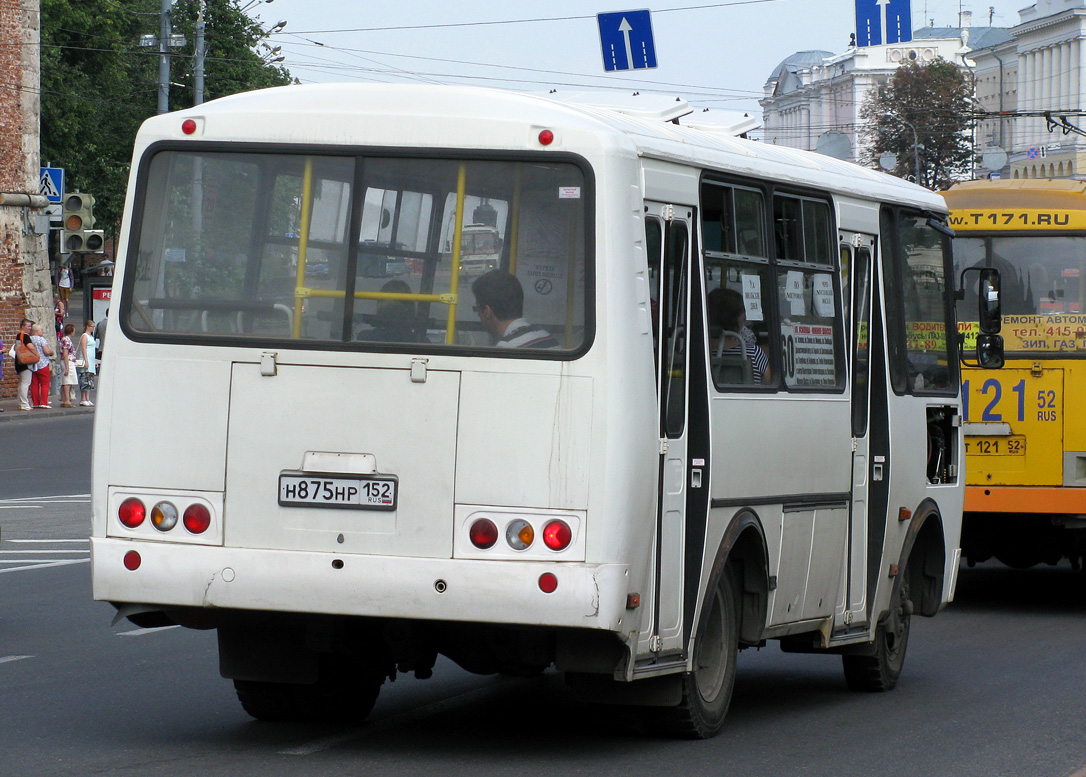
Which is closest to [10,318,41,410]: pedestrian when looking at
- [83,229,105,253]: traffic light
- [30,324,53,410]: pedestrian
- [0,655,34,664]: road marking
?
[30,324,53,410]: pedestrian

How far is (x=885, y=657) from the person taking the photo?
10453mm

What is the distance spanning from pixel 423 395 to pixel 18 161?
36074 mm

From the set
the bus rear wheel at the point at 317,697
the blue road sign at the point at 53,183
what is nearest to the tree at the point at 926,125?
the blue road sign at the point at 53,183

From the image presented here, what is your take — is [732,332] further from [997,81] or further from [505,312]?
[997,81]

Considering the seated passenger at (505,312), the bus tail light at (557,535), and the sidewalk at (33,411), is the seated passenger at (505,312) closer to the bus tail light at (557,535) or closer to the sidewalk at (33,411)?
the bus tail light at (557,535)

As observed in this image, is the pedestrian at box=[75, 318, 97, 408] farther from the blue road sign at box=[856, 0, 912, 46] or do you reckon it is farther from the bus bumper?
the bus bumper

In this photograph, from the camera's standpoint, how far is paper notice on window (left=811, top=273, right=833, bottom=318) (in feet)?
30.6

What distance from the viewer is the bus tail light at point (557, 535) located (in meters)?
7.18

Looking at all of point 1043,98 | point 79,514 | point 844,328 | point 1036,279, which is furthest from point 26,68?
point 1043,98

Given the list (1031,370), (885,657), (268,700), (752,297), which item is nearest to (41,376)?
(1031,370)

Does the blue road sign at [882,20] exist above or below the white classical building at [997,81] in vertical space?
below

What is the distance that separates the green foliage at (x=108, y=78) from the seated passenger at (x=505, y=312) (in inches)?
2132

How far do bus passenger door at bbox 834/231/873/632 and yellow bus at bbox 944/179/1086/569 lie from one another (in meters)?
4.75

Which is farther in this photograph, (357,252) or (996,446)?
(996,446)
